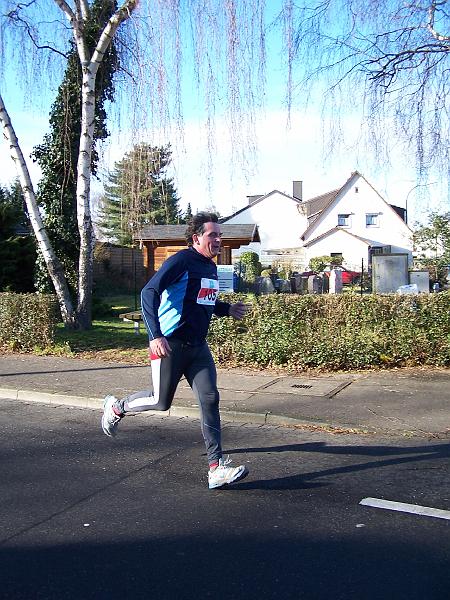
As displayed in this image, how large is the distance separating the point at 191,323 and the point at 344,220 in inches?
1976

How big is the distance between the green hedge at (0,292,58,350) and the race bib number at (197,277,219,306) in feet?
24.9

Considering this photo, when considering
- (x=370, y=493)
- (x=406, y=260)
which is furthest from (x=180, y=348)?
(x=406, y=260)

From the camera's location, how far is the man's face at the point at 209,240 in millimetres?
5348

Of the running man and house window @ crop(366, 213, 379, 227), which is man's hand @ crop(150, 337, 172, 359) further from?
house window @ crop(366, 213, 379, 227)

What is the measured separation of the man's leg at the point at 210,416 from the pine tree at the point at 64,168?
10543 millimetres

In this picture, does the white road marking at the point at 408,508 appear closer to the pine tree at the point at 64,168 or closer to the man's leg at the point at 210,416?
the man's leg at the point at 210,416

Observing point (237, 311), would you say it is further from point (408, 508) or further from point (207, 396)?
point (408, 508)

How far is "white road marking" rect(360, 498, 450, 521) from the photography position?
4727mm

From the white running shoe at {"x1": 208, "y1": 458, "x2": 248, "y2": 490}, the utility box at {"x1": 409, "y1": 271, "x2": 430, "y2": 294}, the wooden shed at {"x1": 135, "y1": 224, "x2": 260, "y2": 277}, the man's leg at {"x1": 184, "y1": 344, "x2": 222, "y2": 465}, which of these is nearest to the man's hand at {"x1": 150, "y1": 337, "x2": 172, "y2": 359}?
the man's leg at {"x1": 184, "y1": 344, "x2": 222, "y2": 465}

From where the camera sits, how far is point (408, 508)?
15.9 ft

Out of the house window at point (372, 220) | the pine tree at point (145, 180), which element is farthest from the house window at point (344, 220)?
the pine tree at point (145, 180)

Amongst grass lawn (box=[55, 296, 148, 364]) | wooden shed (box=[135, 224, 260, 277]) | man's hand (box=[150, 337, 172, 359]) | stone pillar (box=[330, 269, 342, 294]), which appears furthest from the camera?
wooden shed (box=[135, 224, 260, 277])

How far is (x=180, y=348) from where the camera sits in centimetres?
529

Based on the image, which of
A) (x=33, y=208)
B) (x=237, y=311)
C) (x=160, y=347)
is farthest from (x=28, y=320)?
(x=160, y=347)
